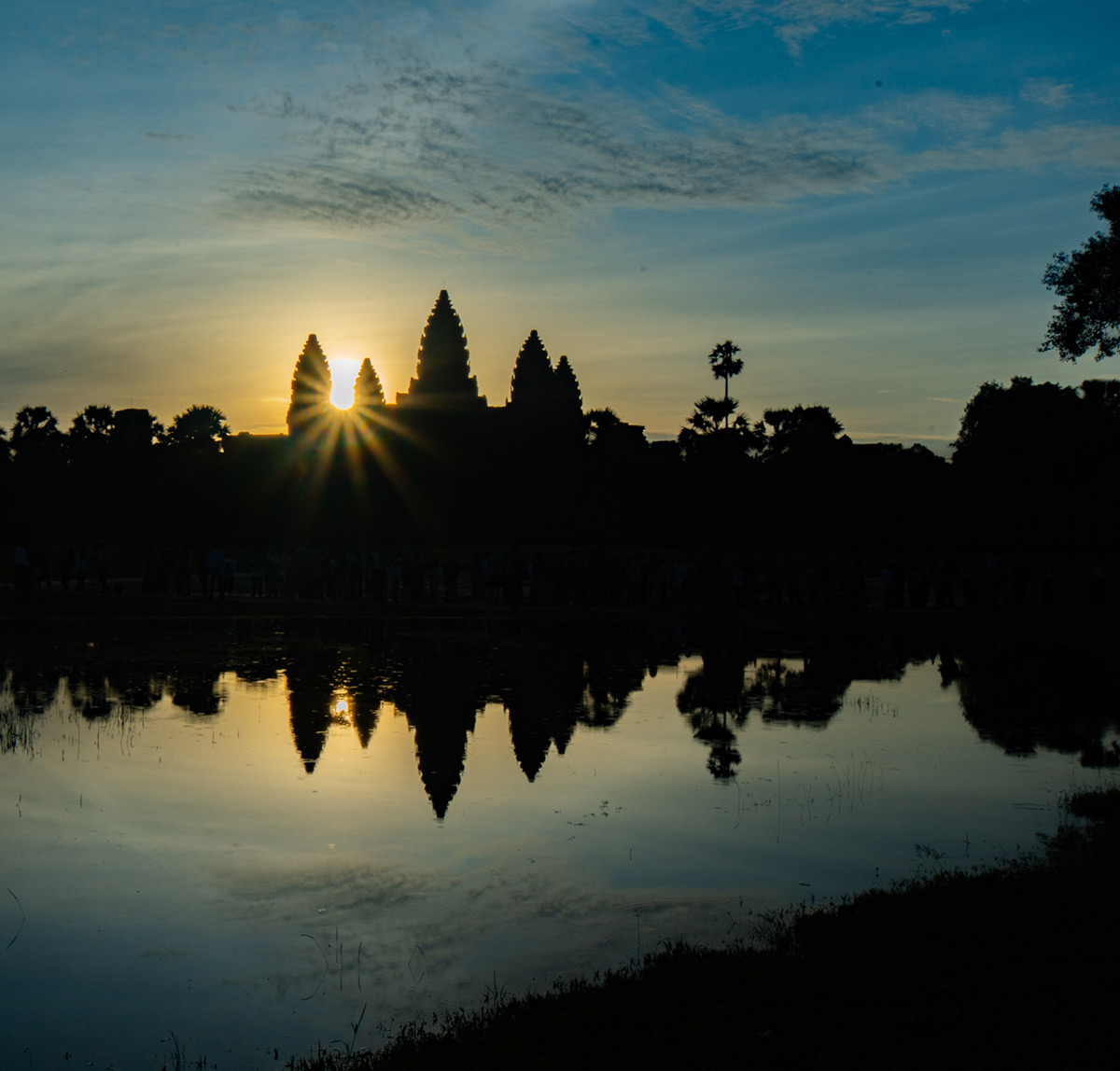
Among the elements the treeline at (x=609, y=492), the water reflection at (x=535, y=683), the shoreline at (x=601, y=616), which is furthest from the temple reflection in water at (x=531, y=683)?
the treeline at (x=609, y=492)

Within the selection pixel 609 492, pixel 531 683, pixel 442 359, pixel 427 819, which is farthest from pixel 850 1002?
pixel 442 359

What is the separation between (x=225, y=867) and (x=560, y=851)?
2607mm

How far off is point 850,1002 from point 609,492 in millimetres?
60839

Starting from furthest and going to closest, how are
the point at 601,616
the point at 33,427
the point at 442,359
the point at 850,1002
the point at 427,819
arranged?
1. the point at 33,427
2. the point at 442,359
3. the point at 601,616
4. the point at 427,819
5. the point at 850,1002

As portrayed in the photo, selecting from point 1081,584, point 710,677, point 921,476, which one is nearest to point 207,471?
point 921,476

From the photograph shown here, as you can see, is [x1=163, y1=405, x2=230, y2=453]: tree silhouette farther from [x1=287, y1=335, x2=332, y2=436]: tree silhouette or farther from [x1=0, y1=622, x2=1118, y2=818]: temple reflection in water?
[x1=0, y1=622, x2=1118, y2=818]: temple reflection in water

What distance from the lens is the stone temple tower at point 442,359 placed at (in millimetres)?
95938

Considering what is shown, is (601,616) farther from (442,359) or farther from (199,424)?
(199,424)

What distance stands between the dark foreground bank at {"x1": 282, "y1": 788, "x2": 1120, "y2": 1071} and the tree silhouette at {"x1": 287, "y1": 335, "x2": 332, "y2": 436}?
94.4 m

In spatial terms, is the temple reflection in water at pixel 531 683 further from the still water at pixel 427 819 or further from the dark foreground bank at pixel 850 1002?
the dark foreground bank at pixel 850 1002

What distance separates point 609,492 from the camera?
66125 mm

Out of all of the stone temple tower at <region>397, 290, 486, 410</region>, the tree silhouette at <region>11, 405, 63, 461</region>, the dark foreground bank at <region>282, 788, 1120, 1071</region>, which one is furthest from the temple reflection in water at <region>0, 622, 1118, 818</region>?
the tree silhouette at <region>11, 405, 63, 461</region>

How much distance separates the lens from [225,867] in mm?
8469

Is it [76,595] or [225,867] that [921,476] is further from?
[225,867]
